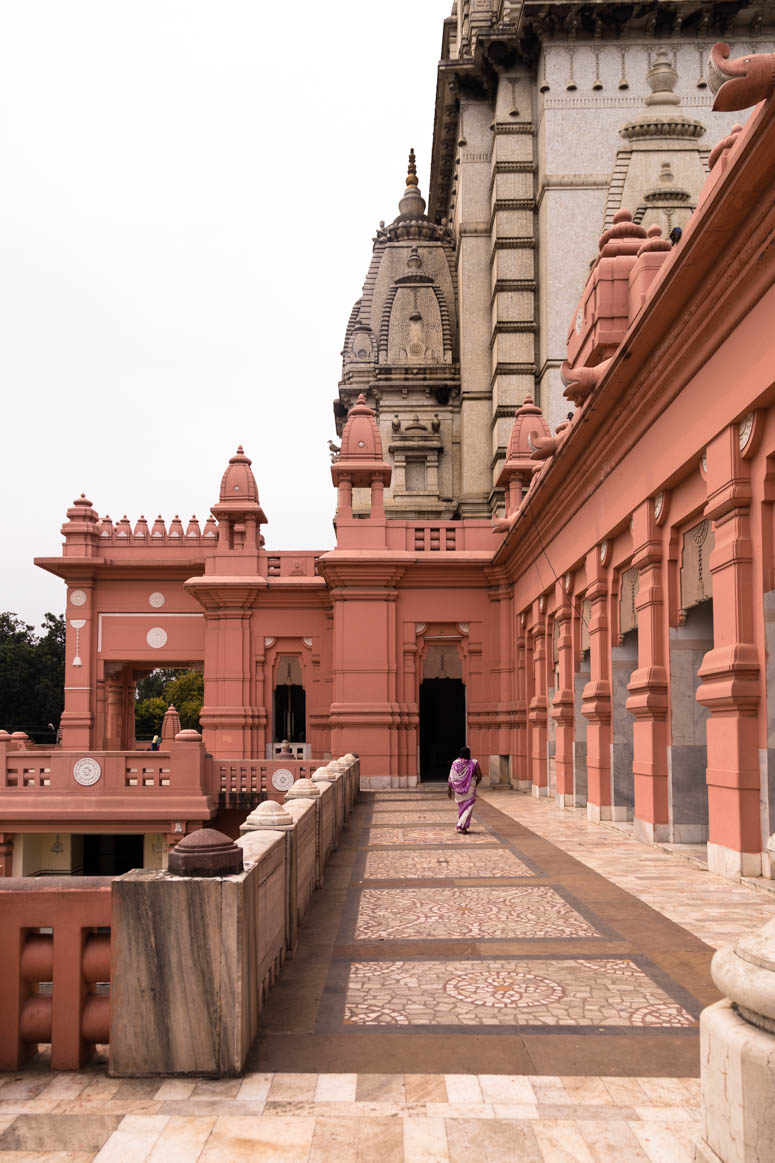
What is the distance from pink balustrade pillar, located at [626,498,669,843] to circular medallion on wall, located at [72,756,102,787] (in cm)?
1072

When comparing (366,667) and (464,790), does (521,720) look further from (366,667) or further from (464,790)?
(464,790)

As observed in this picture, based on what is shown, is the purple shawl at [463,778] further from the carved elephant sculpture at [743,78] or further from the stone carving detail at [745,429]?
the carved elephant sculpture at [743,78]

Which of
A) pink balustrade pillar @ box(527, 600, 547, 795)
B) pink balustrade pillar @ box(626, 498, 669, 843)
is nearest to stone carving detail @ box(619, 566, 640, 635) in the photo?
pink balustrade pillar @ box(626, 498, 669, 843)

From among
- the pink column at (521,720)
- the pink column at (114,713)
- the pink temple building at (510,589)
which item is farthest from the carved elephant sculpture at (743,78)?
the pink column at (114,713)

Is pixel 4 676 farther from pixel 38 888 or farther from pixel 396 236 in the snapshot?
pixel 38 888

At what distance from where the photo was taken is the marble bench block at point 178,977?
4387mm

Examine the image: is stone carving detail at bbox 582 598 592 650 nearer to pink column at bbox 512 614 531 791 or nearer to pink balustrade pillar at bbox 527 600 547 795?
pink balustrade pillar at bbox 527 600 547 795

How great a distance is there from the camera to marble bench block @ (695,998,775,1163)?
2887mm

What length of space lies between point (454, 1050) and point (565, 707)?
42.0 ft

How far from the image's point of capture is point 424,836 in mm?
13141

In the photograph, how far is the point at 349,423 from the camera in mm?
24828

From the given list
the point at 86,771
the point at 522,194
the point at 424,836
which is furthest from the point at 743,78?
the point at 522,194

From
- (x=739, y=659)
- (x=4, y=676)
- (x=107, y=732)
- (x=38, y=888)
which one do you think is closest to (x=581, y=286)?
(x=107, y=732)

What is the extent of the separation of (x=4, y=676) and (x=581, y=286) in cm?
3888
